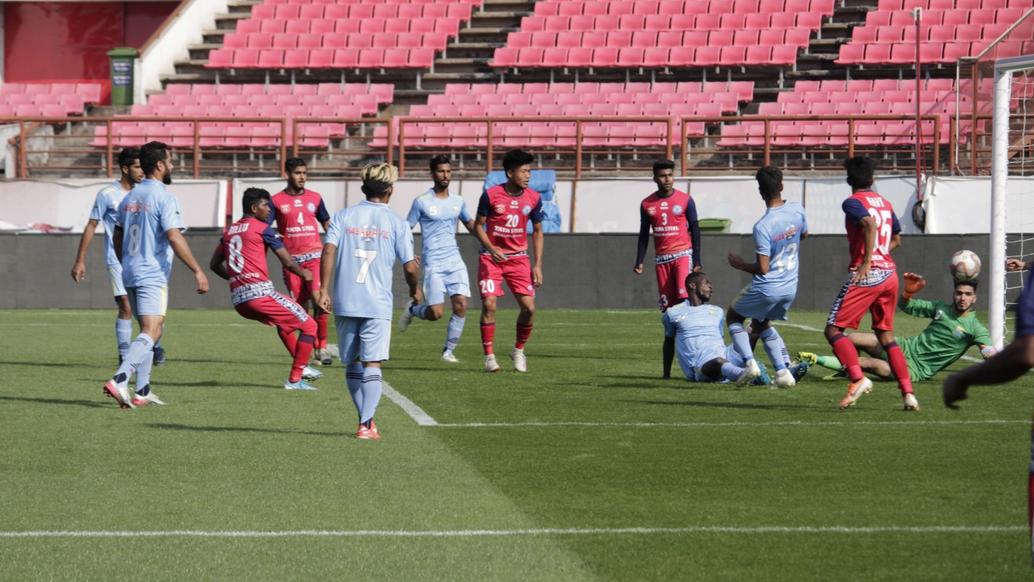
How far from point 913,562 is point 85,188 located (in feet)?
78.7

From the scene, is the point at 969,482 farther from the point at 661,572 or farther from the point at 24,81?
the point at 24,81

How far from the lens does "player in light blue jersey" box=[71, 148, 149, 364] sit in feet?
43.2

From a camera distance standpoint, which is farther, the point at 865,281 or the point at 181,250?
the point at 181,250

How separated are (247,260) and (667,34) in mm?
22754

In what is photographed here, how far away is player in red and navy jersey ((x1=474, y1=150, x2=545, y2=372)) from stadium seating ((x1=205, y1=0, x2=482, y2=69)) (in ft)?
66.7

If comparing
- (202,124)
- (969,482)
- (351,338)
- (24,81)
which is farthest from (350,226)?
(24,81)

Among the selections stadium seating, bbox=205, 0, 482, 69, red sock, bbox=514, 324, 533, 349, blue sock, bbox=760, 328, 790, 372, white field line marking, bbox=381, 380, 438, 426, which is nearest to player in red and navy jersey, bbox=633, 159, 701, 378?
red sock, bbox=514, 324, 533, 349

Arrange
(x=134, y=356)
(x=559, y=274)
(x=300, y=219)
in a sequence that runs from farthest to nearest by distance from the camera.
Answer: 1. (x=559, y=274)
2. (x=300, y=219)
3. (x=134, y=356)

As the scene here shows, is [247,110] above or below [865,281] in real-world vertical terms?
above

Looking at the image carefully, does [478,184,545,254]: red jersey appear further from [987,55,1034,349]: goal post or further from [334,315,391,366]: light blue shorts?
[334,315,391,366]: light blue shorts

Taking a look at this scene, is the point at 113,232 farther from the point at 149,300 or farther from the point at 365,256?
the point at 365,256

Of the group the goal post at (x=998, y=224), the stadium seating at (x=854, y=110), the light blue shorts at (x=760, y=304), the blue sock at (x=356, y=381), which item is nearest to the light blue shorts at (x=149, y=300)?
the blue sock at (x=356, y=381)

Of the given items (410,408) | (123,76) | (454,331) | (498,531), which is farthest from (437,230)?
(123,76)

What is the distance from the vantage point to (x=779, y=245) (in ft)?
40.0
